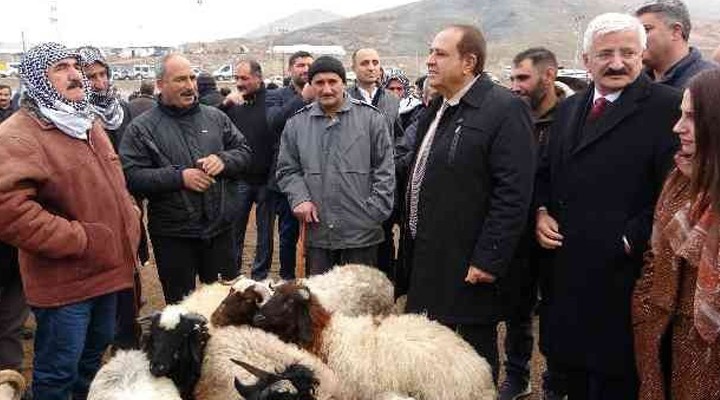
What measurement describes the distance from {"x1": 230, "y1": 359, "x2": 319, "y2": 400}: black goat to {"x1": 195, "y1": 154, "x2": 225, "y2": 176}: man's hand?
2.11 meters

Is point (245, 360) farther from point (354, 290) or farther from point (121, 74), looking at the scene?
point (121, 74)

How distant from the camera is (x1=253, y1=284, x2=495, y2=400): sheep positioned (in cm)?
358

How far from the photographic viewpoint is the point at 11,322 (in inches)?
213

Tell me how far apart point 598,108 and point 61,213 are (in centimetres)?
318

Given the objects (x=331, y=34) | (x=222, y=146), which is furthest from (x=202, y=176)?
(x=331, y=34)

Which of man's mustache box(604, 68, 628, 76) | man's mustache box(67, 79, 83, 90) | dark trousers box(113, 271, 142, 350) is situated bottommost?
dark trousers box(113, 271, 142, 350)

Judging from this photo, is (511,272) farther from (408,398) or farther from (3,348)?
(3,348)

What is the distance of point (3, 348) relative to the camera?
17.8ft

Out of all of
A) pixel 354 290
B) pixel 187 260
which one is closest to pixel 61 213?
pixel 187 260

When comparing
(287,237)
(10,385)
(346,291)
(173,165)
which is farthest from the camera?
(287,237)

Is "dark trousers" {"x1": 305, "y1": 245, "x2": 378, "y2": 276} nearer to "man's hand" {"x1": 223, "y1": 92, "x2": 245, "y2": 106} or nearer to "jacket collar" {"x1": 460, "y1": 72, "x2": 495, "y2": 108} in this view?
"jacket collar" {"x1": 460, "y1": 72, "x2": 495, "y2": 108}

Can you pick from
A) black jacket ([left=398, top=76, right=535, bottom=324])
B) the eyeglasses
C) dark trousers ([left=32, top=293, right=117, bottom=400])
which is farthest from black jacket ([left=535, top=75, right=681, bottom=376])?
dark trousers ([left=32, top=293, right=117, bottom=400])

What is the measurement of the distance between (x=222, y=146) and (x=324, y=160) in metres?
0.86

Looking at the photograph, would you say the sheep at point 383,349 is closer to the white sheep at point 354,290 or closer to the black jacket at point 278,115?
the white sheep at point 354,290
